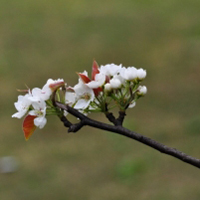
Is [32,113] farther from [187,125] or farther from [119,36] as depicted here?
[119,36]

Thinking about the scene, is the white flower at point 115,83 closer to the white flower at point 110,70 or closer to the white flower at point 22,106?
the white flower at point 110,70

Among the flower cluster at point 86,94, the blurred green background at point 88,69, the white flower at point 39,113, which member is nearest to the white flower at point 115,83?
the flower cluster at point 86,94

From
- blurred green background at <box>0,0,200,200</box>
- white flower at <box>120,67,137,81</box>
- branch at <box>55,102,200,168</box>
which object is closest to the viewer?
branch at <box>55,102,200,168</box>

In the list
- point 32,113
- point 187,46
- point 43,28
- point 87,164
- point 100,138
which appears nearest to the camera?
point 32,113

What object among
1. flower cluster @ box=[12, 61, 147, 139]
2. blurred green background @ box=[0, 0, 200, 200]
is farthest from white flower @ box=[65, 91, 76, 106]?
blurred green background @ box=[0, 0, 200, 200]

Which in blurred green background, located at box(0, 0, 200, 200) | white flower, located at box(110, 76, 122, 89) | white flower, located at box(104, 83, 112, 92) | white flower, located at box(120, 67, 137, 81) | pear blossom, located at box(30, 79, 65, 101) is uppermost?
blurred green background, located at box(0, 0, 200, 200)

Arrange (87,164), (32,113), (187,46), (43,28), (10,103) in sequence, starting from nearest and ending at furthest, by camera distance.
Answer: (32,113) → (87,164) → (10,103) → (187,46) → (43,28)

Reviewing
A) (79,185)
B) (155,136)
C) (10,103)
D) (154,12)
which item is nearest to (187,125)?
(155,136)

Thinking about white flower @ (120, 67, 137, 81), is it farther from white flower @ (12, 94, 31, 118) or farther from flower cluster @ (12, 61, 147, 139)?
white flower @ (12, 94, 31, 118)

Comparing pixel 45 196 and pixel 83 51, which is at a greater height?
pixel 83 51
